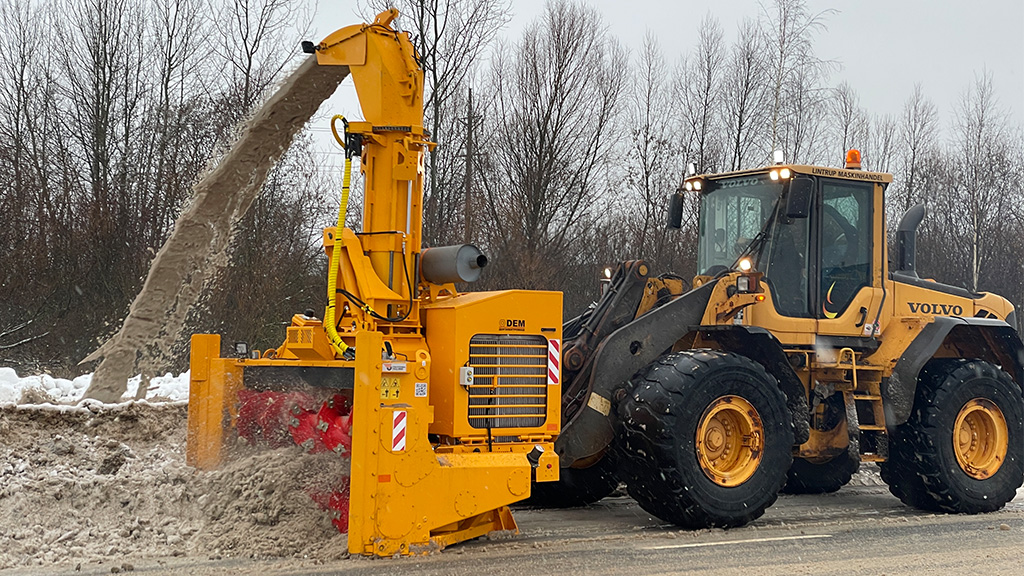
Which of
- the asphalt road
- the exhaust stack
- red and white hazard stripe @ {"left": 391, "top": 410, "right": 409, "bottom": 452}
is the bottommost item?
the asphalt road

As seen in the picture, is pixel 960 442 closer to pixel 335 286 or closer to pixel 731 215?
pixel 731 215

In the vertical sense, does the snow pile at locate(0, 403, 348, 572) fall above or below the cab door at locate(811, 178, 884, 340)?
below

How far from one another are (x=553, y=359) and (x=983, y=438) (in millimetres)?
4493

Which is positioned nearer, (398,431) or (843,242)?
(398,431)

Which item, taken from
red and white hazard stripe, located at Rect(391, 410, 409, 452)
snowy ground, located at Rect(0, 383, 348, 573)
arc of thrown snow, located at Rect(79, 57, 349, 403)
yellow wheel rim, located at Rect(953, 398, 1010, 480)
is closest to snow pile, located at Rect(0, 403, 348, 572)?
snowy ground, located at Rect(0, 383, 348, 573)

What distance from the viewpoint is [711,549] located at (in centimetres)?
599

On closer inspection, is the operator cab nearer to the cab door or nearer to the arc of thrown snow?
the cab door

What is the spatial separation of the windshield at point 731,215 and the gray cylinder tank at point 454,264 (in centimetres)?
273

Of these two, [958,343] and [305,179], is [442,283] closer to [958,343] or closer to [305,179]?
[958,343]

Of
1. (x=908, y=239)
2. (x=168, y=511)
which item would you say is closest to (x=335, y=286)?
(x=168, y=511)

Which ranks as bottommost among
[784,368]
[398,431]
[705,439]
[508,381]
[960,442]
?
[960,442]

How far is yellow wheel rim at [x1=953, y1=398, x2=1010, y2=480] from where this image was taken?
8078 mm

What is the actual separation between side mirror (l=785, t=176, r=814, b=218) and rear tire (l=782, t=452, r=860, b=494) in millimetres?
2837

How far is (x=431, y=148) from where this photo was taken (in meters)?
6.56
